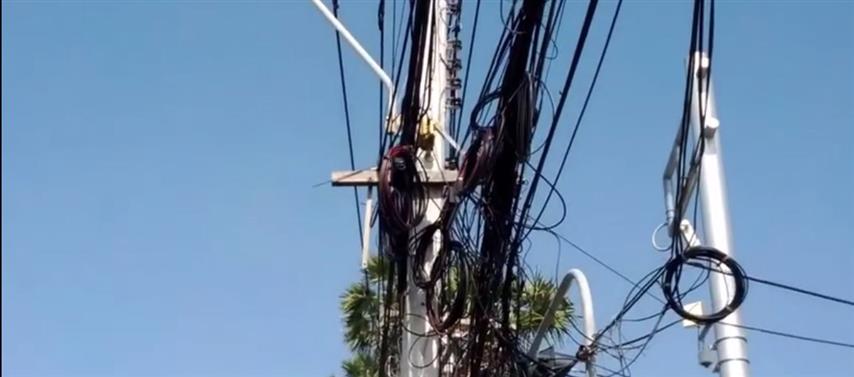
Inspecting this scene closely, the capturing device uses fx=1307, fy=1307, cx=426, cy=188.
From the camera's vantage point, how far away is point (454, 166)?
796 centimetres

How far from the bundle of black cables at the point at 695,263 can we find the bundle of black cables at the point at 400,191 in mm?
1980

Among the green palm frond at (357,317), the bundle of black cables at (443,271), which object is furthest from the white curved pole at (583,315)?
the green palm frond at (357,317)

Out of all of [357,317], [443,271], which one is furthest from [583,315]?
[357,317]

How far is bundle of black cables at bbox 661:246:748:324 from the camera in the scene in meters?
6.00

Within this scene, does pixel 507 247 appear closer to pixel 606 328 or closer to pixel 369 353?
pixel 606 328

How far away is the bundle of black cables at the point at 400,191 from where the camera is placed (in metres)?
7.54

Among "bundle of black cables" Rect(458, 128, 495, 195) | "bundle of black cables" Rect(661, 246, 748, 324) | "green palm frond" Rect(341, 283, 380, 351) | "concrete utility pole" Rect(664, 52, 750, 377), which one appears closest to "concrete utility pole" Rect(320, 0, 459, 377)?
"bundle of black cables" Rect(458, 128, 495, 195)

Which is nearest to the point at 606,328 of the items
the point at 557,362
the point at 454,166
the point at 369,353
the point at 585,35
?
the point at 557,362

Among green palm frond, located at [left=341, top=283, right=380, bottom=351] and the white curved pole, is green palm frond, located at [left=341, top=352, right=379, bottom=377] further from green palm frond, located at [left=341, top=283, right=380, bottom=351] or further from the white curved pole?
the white curved pole

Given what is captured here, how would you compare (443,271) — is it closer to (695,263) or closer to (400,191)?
(400,191)

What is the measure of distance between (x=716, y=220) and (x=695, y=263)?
0.44m

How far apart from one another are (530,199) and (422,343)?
4.24 ft

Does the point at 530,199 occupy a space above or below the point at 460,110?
below

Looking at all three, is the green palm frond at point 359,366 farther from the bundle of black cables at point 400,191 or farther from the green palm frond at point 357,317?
the bundle of black cables at point 400,191
